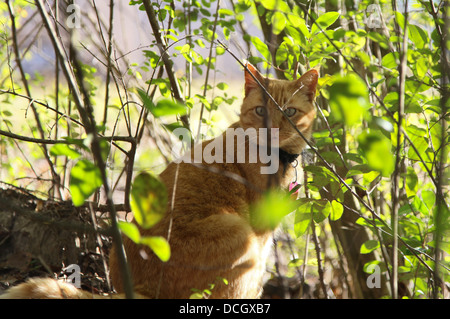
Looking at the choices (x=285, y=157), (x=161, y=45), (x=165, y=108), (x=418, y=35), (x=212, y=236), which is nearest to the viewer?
(x=165, y=108)

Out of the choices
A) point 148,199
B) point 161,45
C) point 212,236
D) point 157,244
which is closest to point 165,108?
point 148,199

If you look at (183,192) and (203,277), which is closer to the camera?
(203,277)

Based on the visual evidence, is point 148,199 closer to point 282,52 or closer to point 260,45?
point 260,45

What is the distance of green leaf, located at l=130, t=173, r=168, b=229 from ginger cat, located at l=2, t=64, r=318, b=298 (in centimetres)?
61

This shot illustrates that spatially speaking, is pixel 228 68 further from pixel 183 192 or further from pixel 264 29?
pixel 183 192

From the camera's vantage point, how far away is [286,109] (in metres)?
2.81

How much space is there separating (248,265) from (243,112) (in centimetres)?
131

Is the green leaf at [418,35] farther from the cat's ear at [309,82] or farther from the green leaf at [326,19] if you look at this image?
the cat's ear at [309,82]

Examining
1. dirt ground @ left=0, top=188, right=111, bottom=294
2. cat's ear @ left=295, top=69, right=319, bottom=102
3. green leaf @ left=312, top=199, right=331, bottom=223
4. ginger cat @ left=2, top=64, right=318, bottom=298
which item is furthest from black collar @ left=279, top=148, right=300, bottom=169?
dirt ground @ left=0, top=188, right=111, bottom=294

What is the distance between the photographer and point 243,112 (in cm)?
302

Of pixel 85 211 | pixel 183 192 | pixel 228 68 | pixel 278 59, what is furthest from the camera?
pixel 228 68

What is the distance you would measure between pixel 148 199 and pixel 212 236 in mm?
1048
